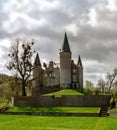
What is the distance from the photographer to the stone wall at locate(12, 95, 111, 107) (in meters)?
51.8

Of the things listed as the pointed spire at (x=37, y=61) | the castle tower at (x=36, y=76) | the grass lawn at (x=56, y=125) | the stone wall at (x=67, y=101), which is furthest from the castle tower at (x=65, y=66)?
the grass lawn at (x=56, y=125)

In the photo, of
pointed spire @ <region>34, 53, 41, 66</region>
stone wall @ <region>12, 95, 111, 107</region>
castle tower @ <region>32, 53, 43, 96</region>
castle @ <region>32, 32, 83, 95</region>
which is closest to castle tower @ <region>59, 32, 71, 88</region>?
castle @ <region>32, 32, 83, 95</region>

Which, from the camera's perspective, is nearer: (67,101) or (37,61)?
(67,101)

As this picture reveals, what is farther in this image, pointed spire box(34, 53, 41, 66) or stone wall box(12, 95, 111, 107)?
pointed spire box(34, 53, 41, 66)

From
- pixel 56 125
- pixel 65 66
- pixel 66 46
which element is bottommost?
pixel 56 125

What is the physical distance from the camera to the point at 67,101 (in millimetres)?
52656

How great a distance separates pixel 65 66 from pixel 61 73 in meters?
1.98

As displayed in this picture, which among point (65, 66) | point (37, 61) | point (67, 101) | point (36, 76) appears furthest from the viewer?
point (37, 61)

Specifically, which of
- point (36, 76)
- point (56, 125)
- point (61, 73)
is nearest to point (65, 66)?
point (61, 73)

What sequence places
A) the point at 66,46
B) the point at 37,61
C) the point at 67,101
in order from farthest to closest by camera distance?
the point at 37,61
the point at 66,46
the point at 67,101

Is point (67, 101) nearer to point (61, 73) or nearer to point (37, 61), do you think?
point (61, 73)

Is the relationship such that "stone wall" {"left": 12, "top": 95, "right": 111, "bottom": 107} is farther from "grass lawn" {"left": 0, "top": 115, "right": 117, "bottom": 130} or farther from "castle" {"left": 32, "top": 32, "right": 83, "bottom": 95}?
"castle" {"left": 32, "top": 32, "right": 83, "bottom": 95}

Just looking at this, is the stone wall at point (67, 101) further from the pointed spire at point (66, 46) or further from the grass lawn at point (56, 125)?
the pointed spire at point (66, 46)

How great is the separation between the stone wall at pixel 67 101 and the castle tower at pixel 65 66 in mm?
24397
